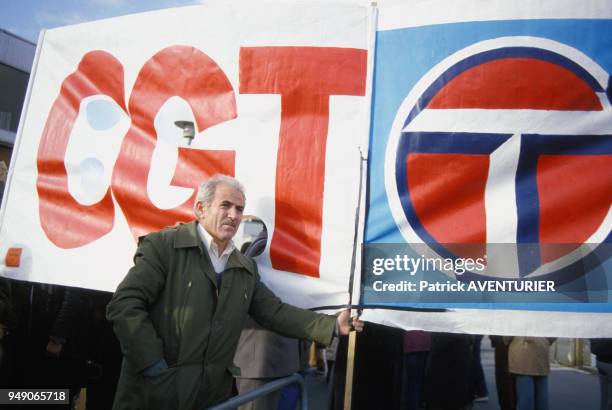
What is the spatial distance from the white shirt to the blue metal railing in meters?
0.53

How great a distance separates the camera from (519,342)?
15.2ft

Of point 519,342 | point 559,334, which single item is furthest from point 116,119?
point 519,342

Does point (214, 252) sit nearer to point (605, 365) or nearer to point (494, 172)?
point (494, 172)

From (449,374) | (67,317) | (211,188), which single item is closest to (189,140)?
(211,188)

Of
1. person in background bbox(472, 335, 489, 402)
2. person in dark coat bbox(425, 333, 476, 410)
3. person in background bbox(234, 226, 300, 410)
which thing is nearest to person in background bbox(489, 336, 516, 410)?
person in background bbox(472, 335, 489, 402)

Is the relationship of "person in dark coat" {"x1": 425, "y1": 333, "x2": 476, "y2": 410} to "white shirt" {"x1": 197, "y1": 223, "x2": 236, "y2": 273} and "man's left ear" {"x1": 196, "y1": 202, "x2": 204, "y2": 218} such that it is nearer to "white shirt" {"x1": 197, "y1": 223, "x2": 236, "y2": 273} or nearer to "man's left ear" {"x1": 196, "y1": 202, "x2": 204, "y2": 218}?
"white shirt" {"x1": 197, "y1": 223, "x2": 236, "y2": 273}

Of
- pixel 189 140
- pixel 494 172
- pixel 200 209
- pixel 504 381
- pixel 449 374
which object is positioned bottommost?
pixel 504 381

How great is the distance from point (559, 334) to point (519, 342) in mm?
2841

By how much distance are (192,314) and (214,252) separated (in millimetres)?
304

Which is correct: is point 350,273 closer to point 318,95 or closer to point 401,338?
point 318,95

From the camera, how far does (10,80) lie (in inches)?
427

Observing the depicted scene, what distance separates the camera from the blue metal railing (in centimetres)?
182

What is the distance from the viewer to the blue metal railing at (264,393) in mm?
1820

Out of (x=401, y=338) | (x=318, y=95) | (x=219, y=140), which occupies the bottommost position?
(x=401, y=338)
